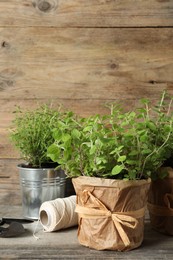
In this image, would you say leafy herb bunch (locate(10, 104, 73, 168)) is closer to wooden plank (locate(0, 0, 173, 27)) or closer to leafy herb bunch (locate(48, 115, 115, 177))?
leafy herb bunch (locate(48, 115, 115, 177))

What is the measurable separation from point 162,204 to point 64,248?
287 mm

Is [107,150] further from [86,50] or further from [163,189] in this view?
[86,50]

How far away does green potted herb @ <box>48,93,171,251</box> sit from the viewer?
89 cm

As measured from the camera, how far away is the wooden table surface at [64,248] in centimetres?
89

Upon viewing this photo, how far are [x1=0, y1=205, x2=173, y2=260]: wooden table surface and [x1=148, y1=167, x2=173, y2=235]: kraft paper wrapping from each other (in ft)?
0.09

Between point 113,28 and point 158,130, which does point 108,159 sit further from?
point 113,28

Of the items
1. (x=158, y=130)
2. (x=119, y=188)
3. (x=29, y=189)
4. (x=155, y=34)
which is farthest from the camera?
(x=155, y=34)

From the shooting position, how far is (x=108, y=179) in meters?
0.89

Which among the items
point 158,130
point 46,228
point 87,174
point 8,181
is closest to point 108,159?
point 87,174

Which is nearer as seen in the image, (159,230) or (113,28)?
(159,230)

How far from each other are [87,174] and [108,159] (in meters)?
0.06

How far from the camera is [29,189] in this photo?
1.17 meters

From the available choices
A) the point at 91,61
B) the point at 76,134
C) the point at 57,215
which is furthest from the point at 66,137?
the point at 91,61

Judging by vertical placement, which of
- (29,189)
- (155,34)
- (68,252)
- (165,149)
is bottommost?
(68,252)
